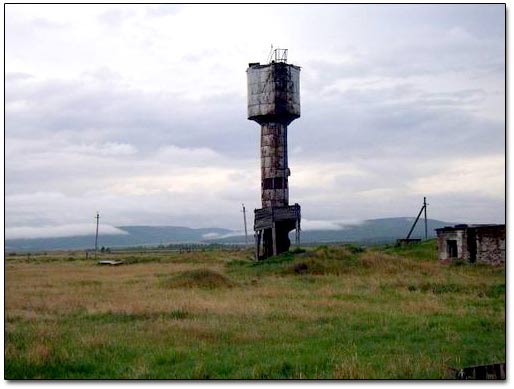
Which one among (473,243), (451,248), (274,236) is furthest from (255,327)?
(451,248)

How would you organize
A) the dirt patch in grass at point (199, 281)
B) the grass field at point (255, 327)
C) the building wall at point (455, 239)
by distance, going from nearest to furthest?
the grass field at point (255, 327)
the dirt patch in grass at point (199, 281)
the building wall at point (455, 239)

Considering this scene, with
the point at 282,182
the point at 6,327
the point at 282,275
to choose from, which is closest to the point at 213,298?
the point at 6,327

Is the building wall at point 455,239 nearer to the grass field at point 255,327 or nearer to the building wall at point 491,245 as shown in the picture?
the building wall at point 491,245

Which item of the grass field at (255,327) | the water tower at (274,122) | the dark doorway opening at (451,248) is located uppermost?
the water tower at (274,122)

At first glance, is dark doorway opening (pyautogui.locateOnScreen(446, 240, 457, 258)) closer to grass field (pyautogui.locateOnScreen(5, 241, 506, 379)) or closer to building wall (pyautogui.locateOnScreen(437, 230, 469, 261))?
building wall (pyautogui.locateOnScreen(437, 230, 469, 261))

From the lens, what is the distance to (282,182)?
36062 mm

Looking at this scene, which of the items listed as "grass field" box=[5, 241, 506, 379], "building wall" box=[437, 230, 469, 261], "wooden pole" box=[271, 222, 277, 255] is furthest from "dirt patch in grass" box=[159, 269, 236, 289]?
"building wall" box=[437, 230, 469, 261]

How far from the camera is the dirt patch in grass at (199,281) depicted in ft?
74.6

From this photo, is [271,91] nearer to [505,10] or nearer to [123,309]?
[123,309]

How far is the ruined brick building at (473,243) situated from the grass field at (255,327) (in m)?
5.52

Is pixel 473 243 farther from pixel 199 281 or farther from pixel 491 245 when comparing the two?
pixel 199 281

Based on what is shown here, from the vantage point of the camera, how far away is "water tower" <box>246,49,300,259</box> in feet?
116

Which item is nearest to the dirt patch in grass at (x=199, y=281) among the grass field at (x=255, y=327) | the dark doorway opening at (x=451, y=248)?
the grass field at (x=255, y=327)

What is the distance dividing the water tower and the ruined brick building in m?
7.95
